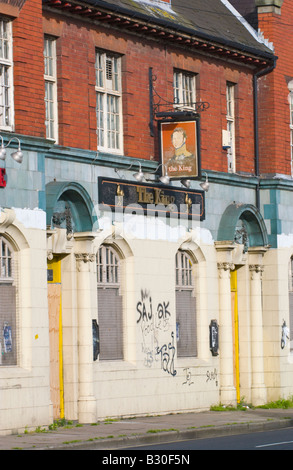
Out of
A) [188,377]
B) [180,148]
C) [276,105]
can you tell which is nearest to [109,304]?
[188,377]

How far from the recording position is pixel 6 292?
22.8m

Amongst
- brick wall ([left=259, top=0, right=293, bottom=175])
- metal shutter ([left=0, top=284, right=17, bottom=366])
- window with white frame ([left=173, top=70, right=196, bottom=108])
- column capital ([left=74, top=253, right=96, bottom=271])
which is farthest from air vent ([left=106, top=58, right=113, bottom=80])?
brick wall ([left=259, top=0, right=293, bottom=175])

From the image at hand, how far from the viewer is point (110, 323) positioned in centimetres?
2603

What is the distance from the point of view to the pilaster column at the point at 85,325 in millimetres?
24641

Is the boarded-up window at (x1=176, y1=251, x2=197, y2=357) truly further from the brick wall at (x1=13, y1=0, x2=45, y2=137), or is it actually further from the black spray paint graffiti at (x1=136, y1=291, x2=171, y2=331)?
the brick wall at (x1=13, y1=0, x2=45, y2=137)

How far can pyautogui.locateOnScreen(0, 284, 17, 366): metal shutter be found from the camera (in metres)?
22.7

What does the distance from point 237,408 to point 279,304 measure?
10.1 feet

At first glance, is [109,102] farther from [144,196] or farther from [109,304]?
[109,304]

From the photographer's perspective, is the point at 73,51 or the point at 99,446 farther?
the point at 73,51

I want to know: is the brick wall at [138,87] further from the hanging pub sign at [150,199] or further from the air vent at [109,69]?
the hanging pub sign at [150,199]

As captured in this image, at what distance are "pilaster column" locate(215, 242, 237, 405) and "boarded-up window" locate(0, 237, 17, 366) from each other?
24.9 feet

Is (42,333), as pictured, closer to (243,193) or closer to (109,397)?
(109,397)
